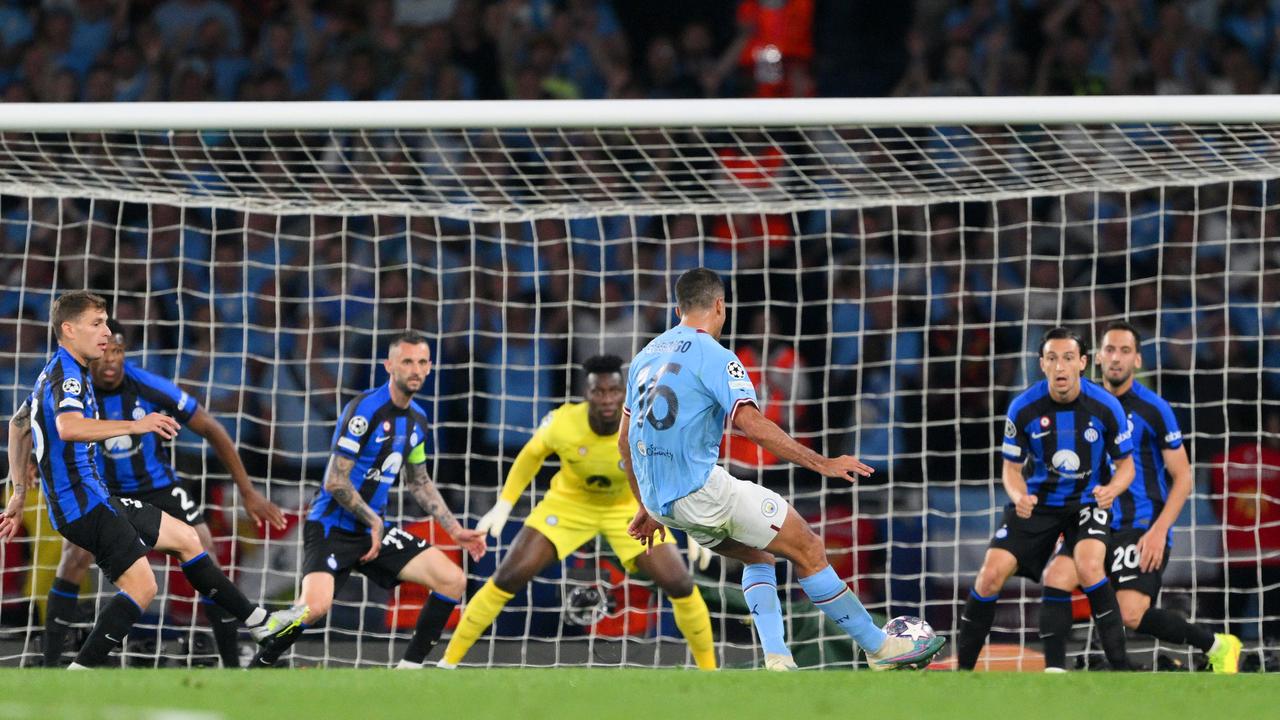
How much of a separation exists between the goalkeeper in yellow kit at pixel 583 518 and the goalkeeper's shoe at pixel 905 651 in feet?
6.73

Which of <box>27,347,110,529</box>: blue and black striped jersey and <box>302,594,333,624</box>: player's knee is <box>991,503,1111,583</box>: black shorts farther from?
<box>27,347,110,529</box>: blue and black striped jersey

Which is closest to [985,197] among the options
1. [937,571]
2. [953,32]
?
[937,571]

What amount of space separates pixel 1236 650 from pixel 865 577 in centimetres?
207

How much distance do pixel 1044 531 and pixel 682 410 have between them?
8.42 ft

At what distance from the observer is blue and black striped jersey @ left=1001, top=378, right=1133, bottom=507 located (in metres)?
7.92

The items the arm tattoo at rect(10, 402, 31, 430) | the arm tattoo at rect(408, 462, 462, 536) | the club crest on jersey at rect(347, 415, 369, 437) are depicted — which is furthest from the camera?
the arm tattoo at rect(408, 462, 462, 536)

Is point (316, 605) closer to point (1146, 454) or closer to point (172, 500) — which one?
point (172, 500)

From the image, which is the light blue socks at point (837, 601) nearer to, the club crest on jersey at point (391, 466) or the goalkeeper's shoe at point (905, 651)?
the goalkeeper's shoe at point (905, 651)

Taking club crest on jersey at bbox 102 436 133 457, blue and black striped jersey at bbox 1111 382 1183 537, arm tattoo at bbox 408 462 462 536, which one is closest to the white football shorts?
arm tattoo at bbox 408 462 462 536

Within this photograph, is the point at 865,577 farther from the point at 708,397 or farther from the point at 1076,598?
the point at 708,397

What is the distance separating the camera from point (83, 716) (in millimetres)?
4652

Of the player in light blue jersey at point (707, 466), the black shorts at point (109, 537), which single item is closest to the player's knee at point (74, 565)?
the black shorts at point (109, 537)

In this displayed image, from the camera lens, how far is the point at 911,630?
643cm

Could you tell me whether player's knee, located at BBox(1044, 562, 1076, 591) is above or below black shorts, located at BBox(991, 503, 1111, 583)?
below
